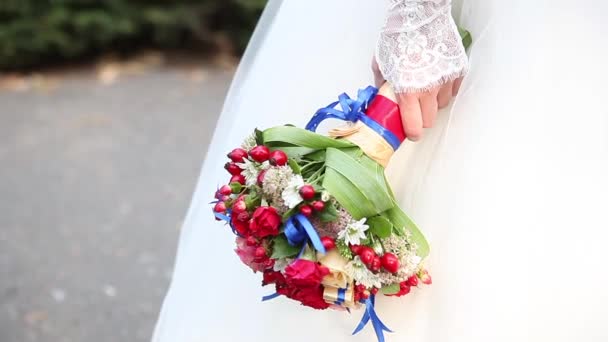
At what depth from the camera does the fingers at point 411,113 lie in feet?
3.30

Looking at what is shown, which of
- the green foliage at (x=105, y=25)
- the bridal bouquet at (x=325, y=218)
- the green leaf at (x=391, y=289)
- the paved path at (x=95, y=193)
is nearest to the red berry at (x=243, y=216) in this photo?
the bridal bouquet at (x=325, y=218)

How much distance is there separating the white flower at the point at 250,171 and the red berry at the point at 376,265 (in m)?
0.19

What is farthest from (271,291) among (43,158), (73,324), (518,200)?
(43,158)

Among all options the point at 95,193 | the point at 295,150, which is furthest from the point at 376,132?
the point at 95,193

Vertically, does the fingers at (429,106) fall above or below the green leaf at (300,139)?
above

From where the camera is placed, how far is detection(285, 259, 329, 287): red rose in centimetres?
92

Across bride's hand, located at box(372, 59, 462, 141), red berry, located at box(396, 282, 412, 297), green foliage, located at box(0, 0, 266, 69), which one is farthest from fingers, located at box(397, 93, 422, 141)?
green foliage, located at box(0, 0, 266, 69)

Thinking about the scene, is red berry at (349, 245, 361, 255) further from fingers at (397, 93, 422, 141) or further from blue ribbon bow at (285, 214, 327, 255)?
fingers at (397, 93, 422, 141)

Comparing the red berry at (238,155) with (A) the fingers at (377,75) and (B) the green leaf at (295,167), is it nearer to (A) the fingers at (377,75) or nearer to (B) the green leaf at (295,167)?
(B) the green leaf at (295,167)

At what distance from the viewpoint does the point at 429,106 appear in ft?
3.35

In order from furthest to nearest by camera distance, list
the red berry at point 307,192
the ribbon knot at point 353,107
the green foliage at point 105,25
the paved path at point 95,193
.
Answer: the green foliage at point 105,25, the paved path at point 95,193, the ribbon knot at point 353,107, the red berry at point 307,192

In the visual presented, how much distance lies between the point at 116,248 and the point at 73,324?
0.48 m

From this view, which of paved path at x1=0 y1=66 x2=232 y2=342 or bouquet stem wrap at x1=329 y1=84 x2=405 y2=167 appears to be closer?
bouquet stem wrap at x1=329 y1=84 x2=405 y2=167

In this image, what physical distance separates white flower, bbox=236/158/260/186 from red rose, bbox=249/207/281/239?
5cm
